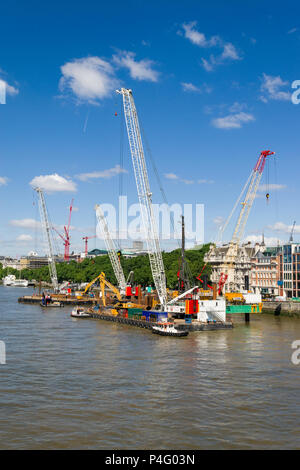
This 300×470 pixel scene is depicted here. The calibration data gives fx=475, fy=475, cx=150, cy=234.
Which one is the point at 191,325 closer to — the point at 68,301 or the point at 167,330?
the point at 167,330

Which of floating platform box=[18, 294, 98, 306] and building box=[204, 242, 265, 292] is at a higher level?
building box=[204, 242, 265, 292]

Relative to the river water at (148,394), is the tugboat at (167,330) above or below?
above

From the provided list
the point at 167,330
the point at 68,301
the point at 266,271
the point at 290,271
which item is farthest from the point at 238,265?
the point at 167,330

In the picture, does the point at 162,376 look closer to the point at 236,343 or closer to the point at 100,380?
the point at 100,380

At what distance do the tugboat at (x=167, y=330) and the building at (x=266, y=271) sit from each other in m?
61.2

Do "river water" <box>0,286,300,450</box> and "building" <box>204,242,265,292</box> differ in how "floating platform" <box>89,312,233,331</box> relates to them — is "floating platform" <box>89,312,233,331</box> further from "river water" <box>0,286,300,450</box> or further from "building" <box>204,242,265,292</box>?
"building" <box>204,242,265,292</box>

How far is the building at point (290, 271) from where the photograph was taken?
367ft

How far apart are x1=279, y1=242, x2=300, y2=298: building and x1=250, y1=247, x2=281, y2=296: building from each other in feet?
13.8

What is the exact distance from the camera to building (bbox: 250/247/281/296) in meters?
126

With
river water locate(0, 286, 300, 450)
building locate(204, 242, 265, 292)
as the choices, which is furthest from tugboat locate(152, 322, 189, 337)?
building locate(204, 242, 265, 292)

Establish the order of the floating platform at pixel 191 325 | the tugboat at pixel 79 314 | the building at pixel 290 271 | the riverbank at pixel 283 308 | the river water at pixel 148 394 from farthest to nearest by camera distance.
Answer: the building at pixel 290 271
the riverbank at pixel 283 308
the tugboat at pixel 79 314
the floating platform at pixel 191 325
the river water at pixel 148 394

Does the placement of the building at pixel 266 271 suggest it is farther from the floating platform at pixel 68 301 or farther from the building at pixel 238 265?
the floating platform at pixel 68 301

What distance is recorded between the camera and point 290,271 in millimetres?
113875

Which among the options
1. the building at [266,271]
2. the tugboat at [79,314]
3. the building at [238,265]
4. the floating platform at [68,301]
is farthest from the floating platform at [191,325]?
the building at [238,265]
